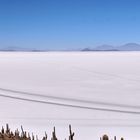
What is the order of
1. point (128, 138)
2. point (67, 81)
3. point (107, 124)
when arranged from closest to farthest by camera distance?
point (128, 138)
point (107, 124)
point (67, 81)

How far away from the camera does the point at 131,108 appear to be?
25.9 feet

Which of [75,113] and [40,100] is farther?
[40,100]

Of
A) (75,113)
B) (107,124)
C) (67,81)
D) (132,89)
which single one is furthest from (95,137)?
(67,81)

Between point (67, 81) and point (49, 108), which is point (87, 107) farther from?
point (67, 81)

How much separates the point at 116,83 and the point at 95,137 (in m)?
6.64

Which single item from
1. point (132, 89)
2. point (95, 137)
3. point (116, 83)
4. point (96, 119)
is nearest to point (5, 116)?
point (96, 119)

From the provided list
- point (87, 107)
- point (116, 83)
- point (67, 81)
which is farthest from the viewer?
point (67, 81)

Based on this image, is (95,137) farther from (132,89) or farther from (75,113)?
(132,89)

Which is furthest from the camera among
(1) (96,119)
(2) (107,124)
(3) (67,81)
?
(3) (67,81)

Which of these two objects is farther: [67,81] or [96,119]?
[67,81]

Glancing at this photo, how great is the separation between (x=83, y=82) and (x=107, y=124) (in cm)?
628

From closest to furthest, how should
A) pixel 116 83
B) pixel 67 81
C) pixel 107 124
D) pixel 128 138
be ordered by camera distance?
pixel 128 138 < pixel 107 124 < pixel 116 83 < pixel 67 81

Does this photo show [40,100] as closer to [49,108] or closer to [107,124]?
[49,108]

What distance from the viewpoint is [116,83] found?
11977mm
